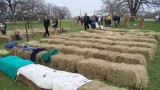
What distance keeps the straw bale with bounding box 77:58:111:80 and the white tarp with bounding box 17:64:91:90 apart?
1.44 metres

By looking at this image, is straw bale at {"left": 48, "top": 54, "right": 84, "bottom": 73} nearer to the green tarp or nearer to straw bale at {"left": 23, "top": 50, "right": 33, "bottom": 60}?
the green tarp

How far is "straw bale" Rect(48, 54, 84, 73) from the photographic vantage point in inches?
348

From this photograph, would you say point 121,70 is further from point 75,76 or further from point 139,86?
point 75,76

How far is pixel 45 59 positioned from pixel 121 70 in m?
3.71

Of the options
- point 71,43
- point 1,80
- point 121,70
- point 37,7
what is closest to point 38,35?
point 71,43

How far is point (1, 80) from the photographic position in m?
8.30

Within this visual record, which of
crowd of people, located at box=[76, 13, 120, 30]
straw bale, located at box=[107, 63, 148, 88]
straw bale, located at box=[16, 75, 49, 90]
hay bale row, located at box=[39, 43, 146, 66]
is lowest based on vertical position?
straw bale, located at box=[16, 75, 49, 90]

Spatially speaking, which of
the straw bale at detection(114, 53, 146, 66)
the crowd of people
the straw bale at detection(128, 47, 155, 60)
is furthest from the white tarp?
the crowd of people

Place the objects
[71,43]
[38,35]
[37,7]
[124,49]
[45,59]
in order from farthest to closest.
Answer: [37,7] → [38,35] → [71,43] → [124,49] → [45,59]

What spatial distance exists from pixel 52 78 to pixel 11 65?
8.61 feet

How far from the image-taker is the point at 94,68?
798 cm

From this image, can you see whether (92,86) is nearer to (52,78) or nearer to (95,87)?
(95,87)

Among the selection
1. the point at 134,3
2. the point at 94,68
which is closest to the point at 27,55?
the point at 94,68

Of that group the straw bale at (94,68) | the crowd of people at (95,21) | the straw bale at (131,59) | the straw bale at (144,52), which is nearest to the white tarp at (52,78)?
the straw bale at (94,68)
